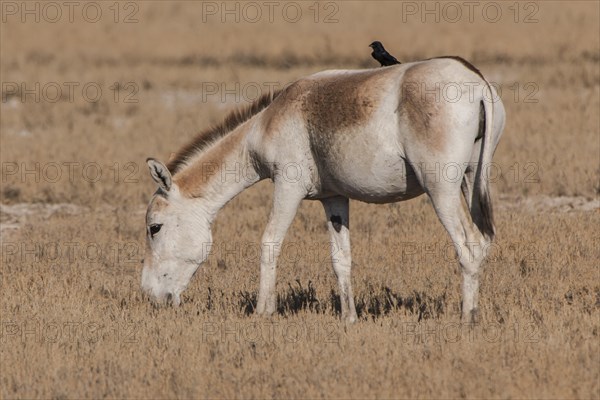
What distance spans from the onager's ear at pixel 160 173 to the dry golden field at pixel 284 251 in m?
1.02

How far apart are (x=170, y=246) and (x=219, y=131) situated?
1039 millimetres

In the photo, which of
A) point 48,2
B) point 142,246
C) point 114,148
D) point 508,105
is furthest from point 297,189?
point 48,2

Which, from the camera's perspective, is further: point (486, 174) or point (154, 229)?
point (154, 229)

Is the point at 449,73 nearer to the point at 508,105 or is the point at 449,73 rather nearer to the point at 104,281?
the point at 104,281

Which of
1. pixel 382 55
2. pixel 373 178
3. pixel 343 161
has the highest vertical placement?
pixel 382 55

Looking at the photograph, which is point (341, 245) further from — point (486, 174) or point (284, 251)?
point (284, 251)

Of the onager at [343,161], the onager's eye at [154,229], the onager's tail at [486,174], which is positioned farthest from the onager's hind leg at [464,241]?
the onager's eye at [154,229]

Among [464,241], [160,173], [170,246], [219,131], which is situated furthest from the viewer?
[219,131]

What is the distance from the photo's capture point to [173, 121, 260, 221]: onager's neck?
8609mm

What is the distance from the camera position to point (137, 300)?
9.30 meters

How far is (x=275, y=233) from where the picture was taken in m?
8.27

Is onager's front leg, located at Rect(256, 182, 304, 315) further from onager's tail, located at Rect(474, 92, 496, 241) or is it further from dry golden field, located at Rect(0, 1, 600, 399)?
onager's tail, located at Rect(474, 92, 496, 241)

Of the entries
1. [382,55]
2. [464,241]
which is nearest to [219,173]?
[382,55]

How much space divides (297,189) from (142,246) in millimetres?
4147
